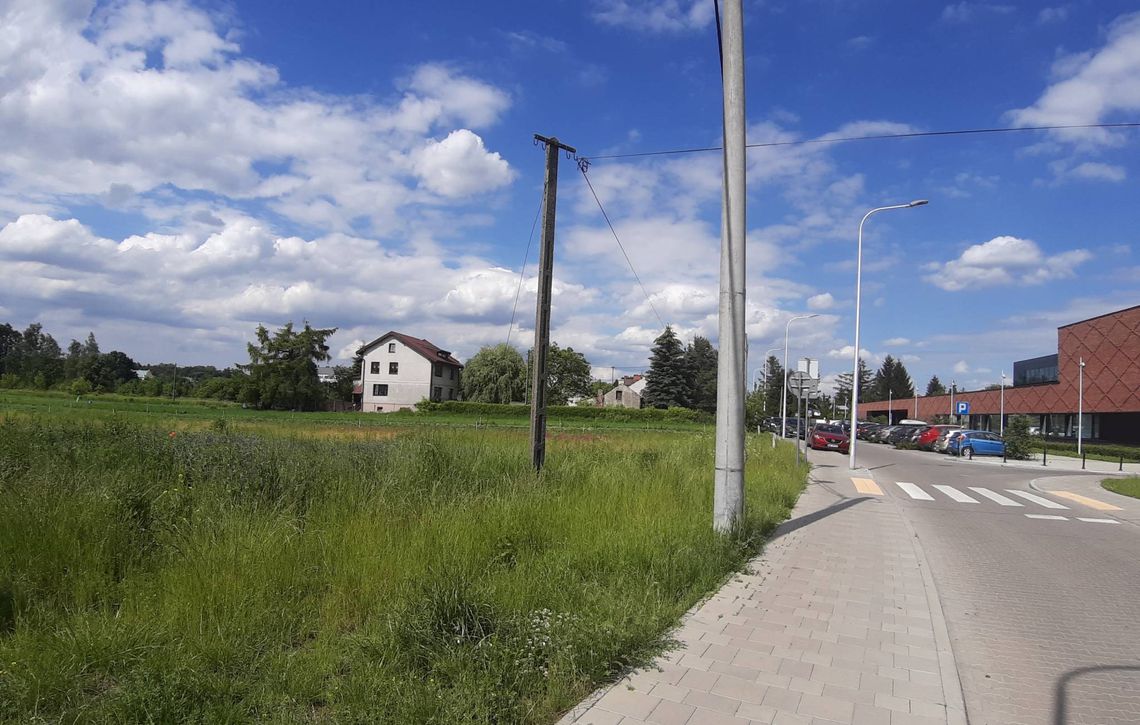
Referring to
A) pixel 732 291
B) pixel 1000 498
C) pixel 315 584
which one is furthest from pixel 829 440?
pixel 315 584

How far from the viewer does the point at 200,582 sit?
4461 millimetres

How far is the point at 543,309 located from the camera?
11148 mm

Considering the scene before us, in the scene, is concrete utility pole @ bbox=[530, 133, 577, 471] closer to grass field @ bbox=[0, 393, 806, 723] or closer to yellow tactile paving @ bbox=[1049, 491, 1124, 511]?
grass field @ bbox=[0, 393, 806, 723]

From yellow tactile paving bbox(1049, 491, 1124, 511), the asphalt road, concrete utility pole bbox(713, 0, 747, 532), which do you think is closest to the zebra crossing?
yellow tactile paving bbox(1049, 491, 1124, 511)

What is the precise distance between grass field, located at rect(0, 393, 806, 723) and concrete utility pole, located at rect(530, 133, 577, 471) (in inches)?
80.1

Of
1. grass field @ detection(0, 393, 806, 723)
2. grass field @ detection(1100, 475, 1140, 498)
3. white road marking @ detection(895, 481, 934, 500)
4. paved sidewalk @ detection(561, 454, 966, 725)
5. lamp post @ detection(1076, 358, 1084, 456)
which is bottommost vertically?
white road marking @ detection(895, 481, 934, 500)

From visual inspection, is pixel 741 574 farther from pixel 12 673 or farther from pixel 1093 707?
pixel 12 673

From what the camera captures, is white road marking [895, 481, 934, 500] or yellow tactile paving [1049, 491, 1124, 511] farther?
white road marking [895, 481, 934, 500]

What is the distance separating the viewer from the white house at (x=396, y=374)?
78.7m

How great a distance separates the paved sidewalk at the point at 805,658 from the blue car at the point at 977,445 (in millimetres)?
32377

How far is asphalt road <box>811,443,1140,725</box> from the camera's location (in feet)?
13.9

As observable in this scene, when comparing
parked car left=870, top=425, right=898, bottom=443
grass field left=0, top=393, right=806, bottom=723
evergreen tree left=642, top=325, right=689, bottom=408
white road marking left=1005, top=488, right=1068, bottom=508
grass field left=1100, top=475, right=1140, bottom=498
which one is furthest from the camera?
evergreen tree left=642, top=325, right=689, bottom=408

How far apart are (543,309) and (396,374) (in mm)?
70850

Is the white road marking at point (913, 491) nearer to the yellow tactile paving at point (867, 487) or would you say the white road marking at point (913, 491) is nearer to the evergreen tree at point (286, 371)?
the yellow tactile paving at point (867, 487)
